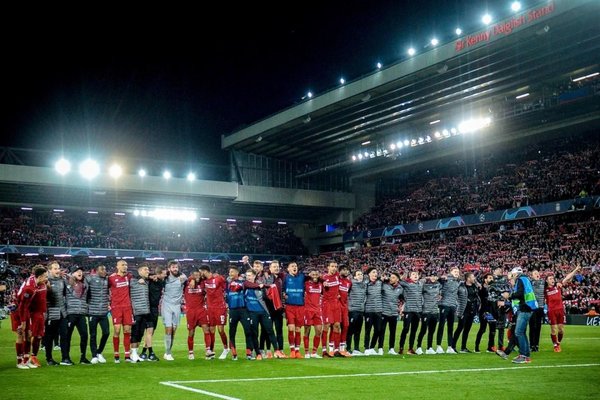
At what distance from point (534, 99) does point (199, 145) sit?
29895mm

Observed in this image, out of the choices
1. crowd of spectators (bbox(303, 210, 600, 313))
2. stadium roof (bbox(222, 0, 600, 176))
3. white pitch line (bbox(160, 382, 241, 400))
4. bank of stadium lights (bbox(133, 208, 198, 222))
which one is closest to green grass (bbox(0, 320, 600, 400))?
white pitch line (bbox(160, 382, 241, 400))

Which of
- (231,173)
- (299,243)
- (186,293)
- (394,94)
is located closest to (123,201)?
(231,173)

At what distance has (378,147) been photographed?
5166 centimetres

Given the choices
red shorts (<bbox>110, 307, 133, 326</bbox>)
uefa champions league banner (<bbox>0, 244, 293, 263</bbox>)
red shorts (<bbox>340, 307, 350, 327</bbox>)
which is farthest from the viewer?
uefa champions league banner (<bbox>0, 244, 293, 263</bbox>)

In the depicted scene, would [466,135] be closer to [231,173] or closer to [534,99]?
[534,99]

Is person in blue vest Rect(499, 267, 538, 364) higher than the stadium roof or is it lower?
lower

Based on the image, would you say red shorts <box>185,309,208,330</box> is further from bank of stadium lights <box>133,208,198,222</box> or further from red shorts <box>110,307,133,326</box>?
bank of stadium lights <box>133,208,198,222</box>

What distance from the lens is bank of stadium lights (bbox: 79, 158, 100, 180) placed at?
49938 millimetres

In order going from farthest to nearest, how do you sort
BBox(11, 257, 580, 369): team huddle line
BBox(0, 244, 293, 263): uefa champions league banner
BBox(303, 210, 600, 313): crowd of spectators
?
BBox(0, 244, 293, 263): uefa champions league banner < BBox(303, 210, 600, 313): crowd of spectators < BBox(11, 257, 580, 369): team huddle line

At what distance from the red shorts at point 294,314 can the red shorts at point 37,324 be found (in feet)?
17.5

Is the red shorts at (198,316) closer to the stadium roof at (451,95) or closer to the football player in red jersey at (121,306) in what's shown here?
the football player in red jersey at (121,306)

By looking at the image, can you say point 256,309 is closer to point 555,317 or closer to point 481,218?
point 555,317

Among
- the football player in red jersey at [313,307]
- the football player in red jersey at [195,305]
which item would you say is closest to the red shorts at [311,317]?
the football player in red jersey at [313,307]

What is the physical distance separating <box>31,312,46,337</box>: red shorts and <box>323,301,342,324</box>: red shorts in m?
6.25
